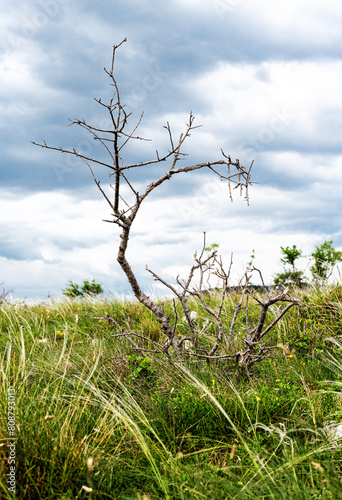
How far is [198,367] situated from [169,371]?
1.27 ft

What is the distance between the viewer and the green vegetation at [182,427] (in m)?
2.65

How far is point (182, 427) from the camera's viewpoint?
3.67m

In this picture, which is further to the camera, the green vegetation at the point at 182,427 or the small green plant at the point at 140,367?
the small green plant at the point at 140,367

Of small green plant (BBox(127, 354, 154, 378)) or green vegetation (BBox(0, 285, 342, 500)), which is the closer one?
green vegetation (BBox(0, 285, 342, 500))

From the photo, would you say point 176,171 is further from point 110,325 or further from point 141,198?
point 110,325

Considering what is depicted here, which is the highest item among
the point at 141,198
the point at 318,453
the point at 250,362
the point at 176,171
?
the point at 176,171

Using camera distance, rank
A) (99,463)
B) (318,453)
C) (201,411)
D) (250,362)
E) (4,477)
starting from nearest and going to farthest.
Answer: (4,477)
(99,463)
(318,453)
(201,411)
(250,362)

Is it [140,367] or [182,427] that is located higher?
[140,367]

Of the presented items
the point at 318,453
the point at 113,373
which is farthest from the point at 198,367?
the point at 318,453

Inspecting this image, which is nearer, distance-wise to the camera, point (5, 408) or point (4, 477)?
point (4, 477)

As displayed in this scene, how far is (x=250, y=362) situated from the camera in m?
4.74

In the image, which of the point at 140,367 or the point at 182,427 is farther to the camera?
the point at 140,367

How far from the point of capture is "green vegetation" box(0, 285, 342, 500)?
2.65m

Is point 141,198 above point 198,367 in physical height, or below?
above
